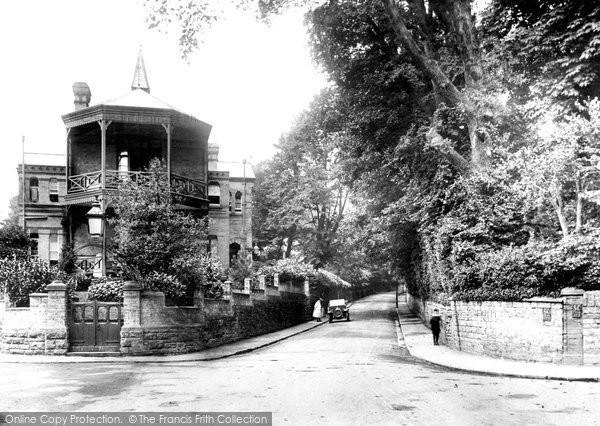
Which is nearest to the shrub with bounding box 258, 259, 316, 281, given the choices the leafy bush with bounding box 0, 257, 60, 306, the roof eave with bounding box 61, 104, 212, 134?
the roof eave with bounding box 61, 104, 212, 134

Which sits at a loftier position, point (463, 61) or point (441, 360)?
point (463, 61)

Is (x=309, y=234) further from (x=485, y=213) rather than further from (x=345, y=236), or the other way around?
(x=485, y=213)

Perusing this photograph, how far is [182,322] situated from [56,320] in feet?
12.1

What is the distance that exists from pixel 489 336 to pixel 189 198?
1465cm

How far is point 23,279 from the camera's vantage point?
18484mm

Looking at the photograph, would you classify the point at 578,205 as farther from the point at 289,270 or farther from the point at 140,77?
the point at 140,77

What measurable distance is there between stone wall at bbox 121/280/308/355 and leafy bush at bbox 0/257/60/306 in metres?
3.12

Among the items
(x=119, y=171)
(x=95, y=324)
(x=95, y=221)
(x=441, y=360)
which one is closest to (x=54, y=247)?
(x=119, y=171)

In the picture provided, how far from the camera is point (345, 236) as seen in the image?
150ft

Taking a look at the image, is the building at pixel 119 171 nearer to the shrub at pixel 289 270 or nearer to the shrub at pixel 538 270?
the shrub at pixel 289 270

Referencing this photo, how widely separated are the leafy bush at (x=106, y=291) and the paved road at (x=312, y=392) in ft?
13.1

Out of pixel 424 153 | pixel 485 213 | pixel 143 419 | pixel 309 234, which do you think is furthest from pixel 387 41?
pixel 309 234

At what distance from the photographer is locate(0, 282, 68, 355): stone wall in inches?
682

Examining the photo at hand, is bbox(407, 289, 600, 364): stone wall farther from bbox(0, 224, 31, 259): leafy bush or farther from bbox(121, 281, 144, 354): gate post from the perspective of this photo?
bbox(0, 224, 31, 259): leafy bush
